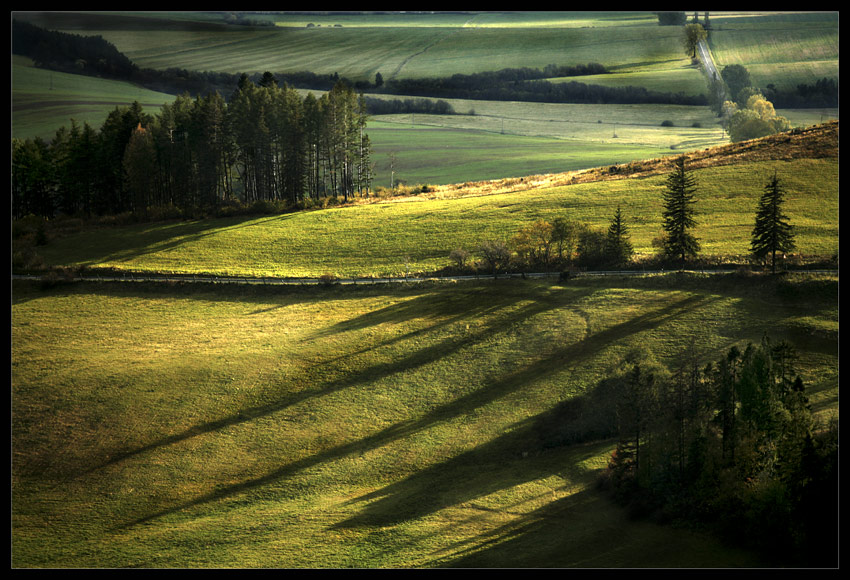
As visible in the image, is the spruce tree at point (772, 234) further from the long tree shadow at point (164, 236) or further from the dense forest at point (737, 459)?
the long tree shadow at point (164, 236)

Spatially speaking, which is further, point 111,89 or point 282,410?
point 111,89

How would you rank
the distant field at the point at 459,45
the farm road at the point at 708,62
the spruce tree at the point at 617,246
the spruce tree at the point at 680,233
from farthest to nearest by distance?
the distant field at the point at 459,45
the farm road at the point at 708,62
the spruce tree at the point at 617,246
the spruce tree at the point at 680,233

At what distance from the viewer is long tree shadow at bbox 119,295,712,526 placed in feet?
141

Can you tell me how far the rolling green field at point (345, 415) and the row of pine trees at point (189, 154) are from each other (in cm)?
2580

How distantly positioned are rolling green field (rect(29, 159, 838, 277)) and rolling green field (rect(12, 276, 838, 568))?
22.8 ft

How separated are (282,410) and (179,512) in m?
11.9

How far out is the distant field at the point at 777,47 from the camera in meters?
114

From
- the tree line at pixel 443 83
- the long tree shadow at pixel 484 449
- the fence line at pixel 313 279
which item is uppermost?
the tree line at pixel 443 83

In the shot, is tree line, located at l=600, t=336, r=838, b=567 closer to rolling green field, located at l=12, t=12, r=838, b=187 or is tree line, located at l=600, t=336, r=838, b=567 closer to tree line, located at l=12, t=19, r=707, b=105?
rolling green field, located at l=12, t=12, r=838, b=187

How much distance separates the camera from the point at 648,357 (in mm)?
54719

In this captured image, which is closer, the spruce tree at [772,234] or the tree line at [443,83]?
the spruce tree at [772,234]

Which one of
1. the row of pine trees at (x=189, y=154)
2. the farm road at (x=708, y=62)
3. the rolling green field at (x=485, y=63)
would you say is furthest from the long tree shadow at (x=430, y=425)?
the farm road at (x=708, y=62)

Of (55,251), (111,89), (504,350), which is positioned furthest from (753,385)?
(111,89)
